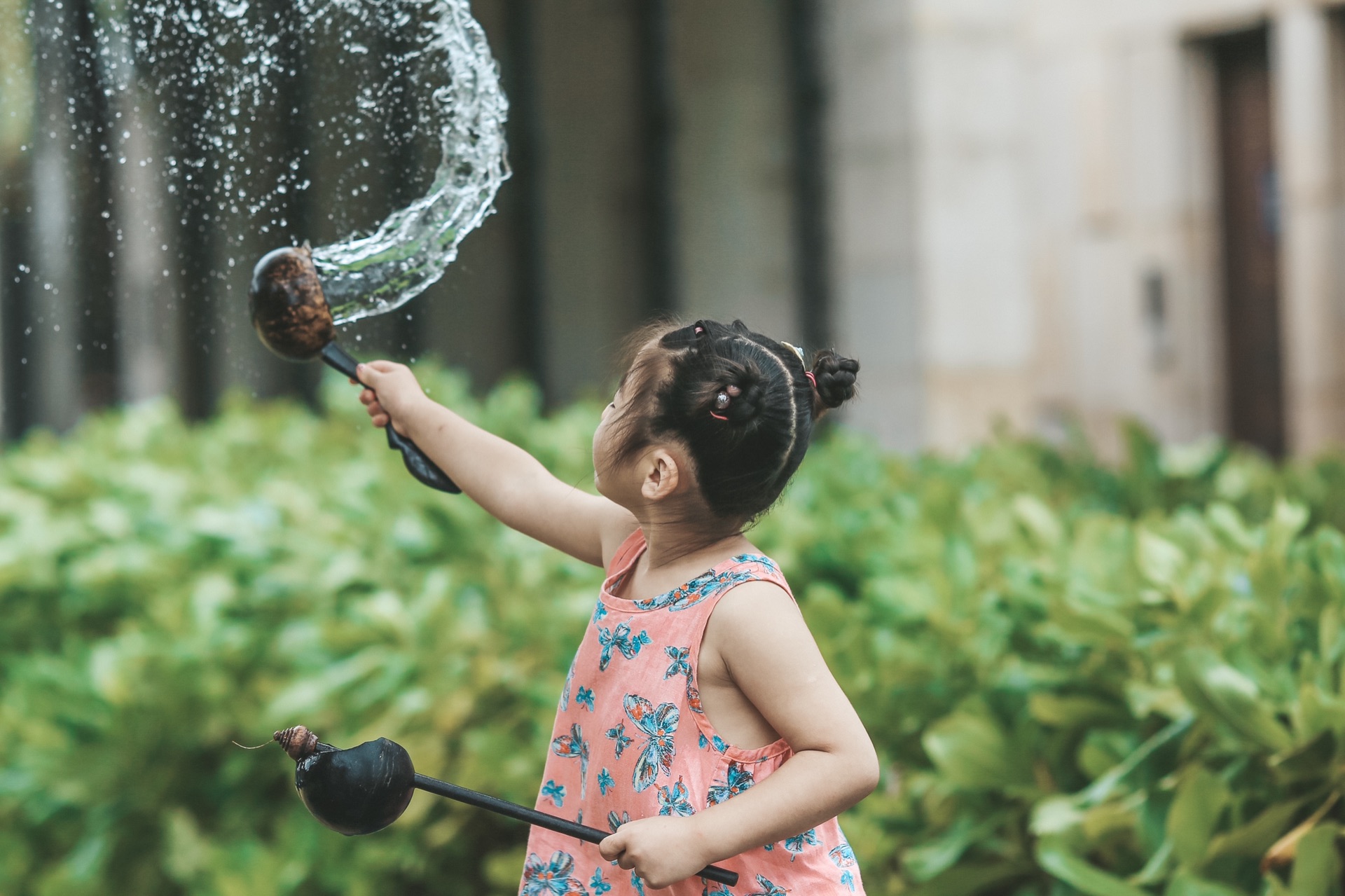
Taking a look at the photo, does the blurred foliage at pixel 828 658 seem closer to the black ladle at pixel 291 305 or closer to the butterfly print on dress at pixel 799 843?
the butterfly print on dress at pixel 799 843

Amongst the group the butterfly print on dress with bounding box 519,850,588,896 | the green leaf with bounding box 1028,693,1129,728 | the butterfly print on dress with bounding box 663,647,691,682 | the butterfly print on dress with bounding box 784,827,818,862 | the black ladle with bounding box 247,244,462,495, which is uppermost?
the black ladle with bounding box 247,244,462,495

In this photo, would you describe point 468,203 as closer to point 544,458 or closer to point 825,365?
point 825,365

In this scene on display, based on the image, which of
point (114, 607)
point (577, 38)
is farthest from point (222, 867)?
point (577, 38)

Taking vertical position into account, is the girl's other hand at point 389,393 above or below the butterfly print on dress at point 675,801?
above

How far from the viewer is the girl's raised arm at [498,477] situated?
5.83 ft

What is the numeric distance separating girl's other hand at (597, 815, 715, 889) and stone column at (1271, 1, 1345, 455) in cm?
856

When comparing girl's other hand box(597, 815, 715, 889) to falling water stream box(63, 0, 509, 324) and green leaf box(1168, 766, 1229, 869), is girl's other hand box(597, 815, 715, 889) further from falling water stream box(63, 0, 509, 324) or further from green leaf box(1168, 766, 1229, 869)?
green leaf box(1168, 766, 1229, 869)

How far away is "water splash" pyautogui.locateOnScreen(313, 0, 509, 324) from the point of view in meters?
1.80

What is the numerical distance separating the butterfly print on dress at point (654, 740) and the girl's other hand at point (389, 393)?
497 millimetres

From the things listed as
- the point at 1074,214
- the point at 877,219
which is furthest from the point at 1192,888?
the point at 1074,214

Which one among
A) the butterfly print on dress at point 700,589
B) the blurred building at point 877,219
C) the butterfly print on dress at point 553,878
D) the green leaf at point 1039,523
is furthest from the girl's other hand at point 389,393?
the green leaf at point 1039,523

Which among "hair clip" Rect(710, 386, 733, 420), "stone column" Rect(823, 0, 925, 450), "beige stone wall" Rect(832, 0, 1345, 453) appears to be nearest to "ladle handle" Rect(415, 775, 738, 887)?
"hair clip" Rect(710, 386, 733, 420)

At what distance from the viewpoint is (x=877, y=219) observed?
6562 millimetres

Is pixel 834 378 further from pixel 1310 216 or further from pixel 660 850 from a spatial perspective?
pixel 1310 216
